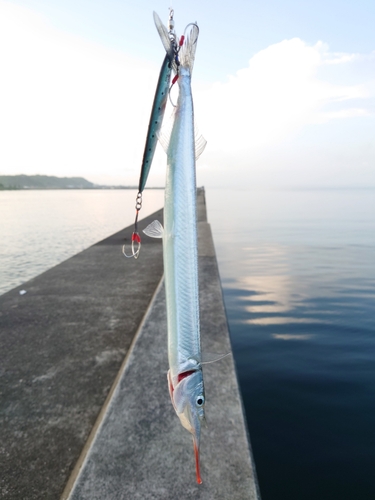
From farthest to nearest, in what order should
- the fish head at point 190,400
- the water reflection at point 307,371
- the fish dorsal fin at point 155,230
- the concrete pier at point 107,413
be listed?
1. the water reflection at point 307,371
2. the concrete pier at point 107,413
3. the fish dorsal fin at point 155,230
4. the fish head at point 190,400

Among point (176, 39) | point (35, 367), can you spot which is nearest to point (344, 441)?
point (35, 367)

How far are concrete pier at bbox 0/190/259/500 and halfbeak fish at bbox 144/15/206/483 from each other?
3.60ft

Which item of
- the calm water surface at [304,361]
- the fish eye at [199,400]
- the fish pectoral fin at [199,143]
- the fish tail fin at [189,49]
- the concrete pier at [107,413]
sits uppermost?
the fish tail fin at [189,49]

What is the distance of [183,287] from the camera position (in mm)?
1454

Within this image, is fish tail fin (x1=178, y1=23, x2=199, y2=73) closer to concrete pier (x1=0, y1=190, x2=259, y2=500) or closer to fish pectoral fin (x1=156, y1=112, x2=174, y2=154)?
fish pectoral fin (x1=156, y1=112, x2=174, y2=154)

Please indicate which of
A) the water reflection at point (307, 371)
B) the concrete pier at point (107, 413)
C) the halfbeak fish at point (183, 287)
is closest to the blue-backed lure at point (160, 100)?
the halfbeak fish at point (183, 287)

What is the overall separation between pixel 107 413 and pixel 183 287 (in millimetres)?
1905

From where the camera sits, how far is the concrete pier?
7.66 ft

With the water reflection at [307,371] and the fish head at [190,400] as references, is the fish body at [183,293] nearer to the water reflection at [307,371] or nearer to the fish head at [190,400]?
the fish head at [190,400]

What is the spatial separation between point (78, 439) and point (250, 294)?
7.49 metres

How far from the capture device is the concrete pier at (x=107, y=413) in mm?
2336

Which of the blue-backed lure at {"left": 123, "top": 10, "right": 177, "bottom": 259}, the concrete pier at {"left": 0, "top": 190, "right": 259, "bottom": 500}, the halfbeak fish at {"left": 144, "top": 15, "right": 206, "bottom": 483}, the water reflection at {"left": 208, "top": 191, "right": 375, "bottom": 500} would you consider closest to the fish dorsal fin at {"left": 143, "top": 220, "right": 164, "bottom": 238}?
the halfbeak fish at {"left": 144, "top": 15, "right": 206, "bottom": 483}

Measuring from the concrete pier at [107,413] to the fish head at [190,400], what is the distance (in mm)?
1106

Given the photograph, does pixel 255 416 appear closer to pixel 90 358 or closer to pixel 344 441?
pixel 344 441
